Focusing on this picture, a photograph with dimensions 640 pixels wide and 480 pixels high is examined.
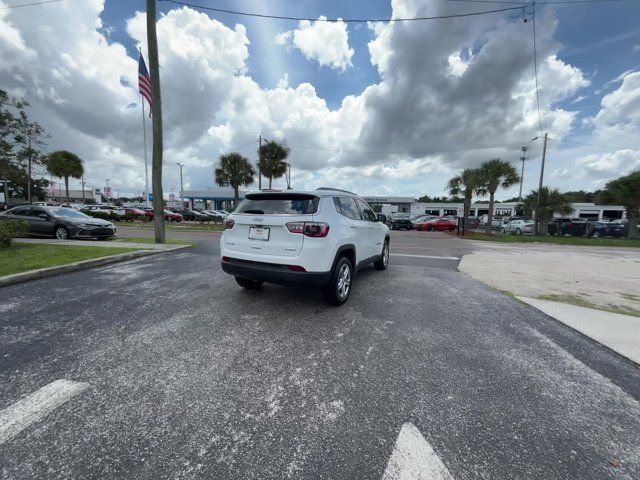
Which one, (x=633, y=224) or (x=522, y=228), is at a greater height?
(x=633, y=224)

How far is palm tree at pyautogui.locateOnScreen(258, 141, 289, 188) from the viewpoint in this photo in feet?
103

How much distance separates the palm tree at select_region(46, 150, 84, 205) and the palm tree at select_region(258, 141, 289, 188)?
31.3 metres

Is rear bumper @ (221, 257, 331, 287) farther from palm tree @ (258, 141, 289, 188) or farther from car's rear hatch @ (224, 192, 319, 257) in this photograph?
palm tree @ (258, 141, 289, 188)

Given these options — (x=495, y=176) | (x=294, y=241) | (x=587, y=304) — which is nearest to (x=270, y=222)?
(x=294, y=241)

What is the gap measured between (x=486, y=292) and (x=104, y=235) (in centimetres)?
1310

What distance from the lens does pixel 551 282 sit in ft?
21.2

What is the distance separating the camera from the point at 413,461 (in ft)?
5.63

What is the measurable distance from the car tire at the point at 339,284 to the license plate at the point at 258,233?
3.59 feet

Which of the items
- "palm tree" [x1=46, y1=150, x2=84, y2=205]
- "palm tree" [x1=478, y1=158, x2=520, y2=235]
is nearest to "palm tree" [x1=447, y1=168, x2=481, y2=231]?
"palm tree" [x1=478, y1=158, x2=520, y2=235]

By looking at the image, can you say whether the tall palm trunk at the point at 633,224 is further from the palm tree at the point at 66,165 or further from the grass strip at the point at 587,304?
the palm tree at the point at 66,165

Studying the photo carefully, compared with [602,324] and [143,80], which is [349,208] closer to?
[602,324]

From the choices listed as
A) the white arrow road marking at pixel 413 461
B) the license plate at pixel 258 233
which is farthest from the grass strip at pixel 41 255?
the white arrow road marking at pixel 413 461

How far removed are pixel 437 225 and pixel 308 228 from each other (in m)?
27.9

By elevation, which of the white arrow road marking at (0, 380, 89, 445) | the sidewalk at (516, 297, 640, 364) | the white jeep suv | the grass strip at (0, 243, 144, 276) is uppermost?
the white jeep suv
